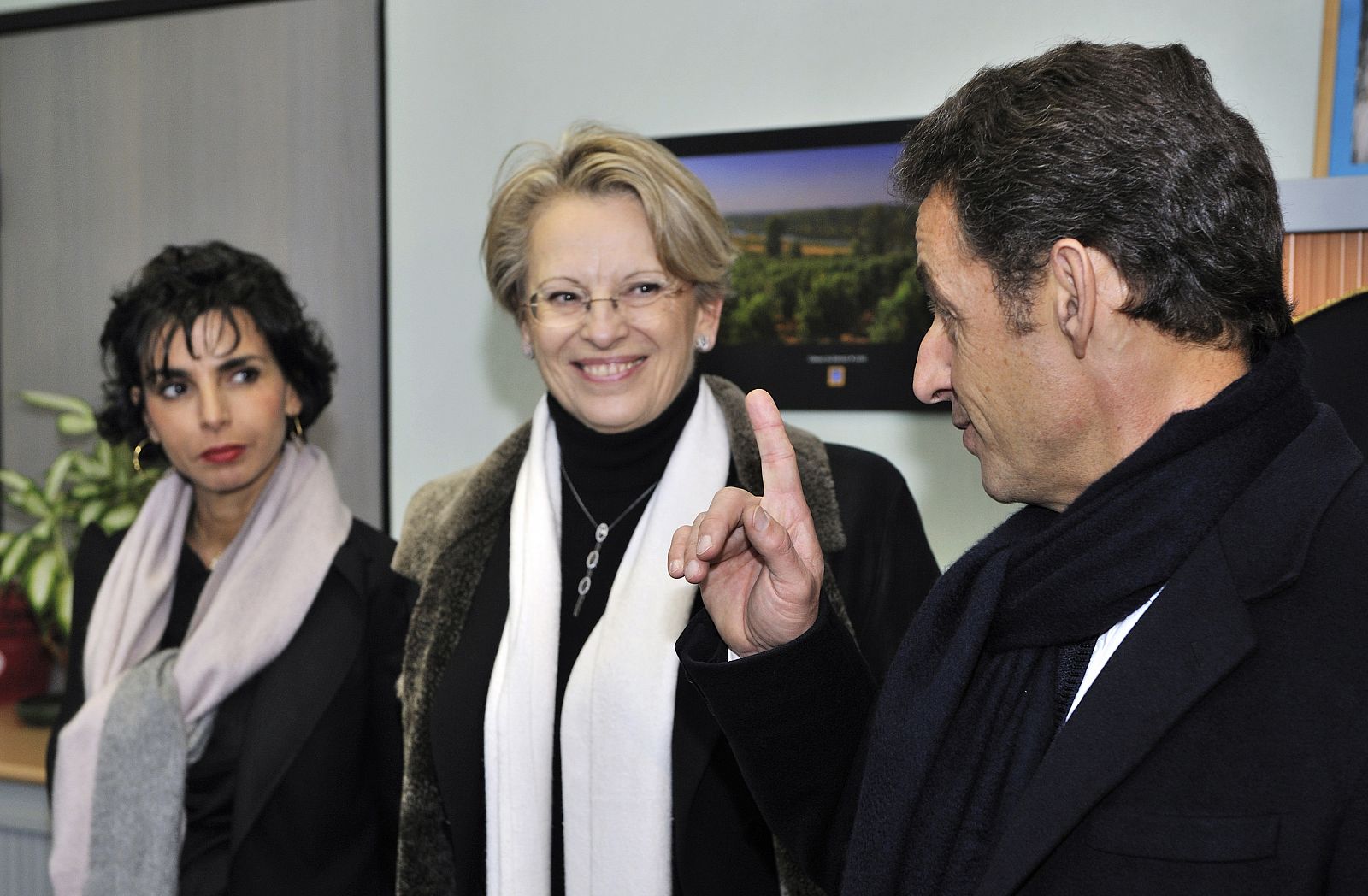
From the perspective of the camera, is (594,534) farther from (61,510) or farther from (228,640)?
(61,510)

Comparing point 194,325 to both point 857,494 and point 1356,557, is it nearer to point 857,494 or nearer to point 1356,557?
point 857,494

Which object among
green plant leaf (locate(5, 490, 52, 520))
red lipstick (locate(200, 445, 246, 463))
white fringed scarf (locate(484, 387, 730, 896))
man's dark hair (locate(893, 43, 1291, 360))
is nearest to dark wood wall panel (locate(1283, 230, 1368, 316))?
man's dark hair (locate(893, 43, 1291, 360))

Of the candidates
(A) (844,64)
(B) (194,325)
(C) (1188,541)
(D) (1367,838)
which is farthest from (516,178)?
(D) (1367,838)

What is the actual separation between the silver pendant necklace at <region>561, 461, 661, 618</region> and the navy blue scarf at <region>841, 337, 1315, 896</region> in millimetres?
729

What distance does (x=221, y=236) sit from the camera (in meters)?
2.90

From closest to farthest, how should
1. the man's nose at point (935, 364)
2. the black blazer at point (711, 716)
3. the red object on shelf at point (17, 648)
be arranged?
the man's nose at point (935, 364) < the black blazer at point (711, 716) < the red object on shelf at point (17, 648)

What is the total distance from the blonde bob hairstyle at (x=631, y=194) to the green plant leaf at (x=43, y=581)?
151 centimetres

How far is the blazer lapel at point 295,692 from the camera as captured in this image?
72.6 inches

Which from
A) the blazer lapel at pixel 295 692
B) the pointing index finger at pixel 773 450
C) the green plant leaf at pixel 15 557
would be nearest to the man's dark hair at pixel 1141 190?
the pointing index finger at pixel 773 450

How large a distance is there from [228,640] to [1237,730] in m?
1.66

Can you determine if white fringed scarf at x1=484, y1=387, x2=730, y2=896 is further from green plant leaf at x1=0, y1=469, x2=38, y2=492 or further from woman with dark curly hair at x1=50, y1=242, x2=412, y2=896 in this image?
green plant leaf at x1=0, y1=469, x2=38, y2=492

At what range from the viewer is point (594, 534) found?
1801mm

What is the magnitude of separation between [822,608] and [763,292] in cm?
142

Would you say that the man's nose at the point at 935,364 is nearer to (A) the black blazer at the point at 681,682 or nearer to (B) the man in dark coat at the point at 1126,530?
(B) the man in dark coat at the point at 1126,530
